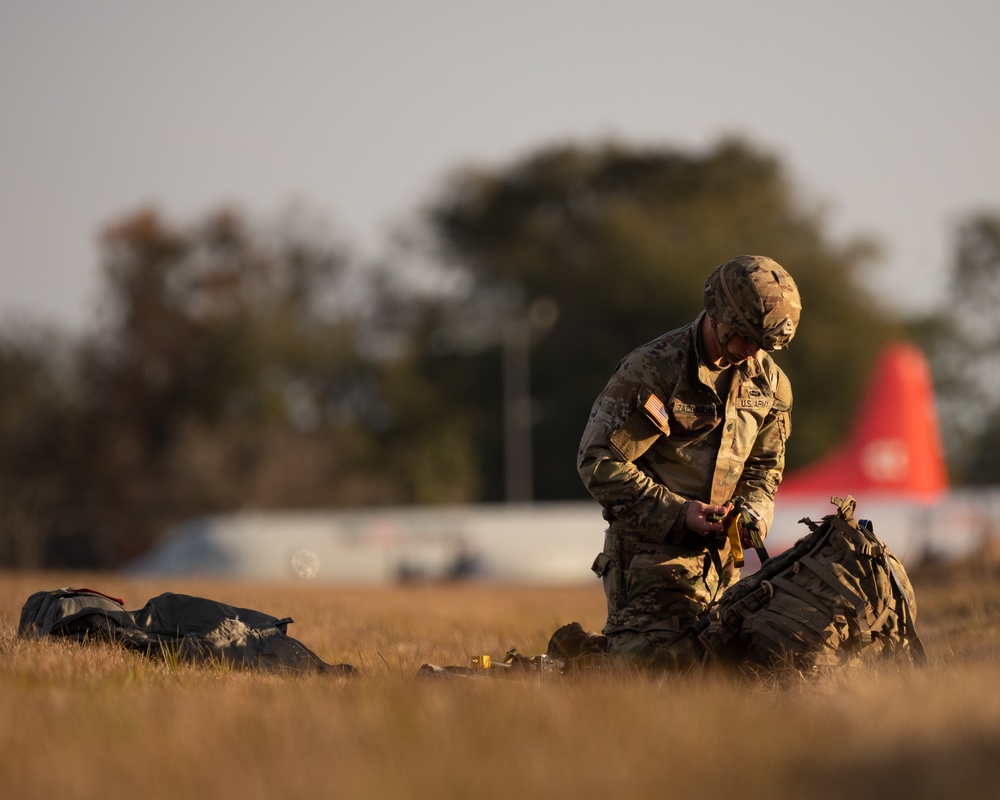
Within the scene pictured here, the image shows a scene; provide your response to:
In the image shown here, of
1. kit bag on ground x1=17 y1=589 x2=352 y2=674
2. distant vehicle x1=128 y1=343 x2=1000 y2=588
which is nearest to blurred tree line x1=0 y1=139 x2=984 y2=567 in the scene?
distant vehicle x1=128 y1=343 x2=1000 y2=588

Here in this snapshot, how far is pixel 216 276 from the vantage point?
53531mm

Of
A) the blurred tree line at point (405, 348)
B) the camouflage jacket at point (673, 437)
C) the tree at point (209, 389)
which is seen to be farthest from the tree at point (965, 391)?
the camouflage jacket at point (673, 437)

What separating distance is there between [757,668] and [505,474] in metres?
47.4

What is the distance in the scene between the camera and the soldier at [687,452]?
20.2ft

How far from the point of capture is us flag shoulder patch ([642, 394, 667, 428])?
250 inches

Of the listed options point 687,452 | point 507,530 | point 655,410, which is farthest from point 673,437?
point 507,530

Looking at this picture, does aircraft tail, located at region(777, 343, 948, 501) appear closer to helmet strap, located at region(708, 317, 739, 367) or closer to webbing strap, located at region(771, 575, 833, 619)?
helmet strap, located at region(708, 317, 739, 367)

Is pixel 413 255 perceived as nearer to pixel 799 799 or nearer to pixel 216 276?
pixel 216 276

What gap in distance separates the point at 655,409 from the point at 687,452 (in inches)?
14.8

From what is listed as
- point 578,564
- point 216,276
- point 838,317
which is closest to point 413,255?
point 216,276

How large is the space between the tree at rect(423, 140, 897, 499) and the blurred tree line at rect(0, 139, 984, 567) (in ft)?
0.33

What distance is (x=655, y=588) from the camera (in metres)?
6.33

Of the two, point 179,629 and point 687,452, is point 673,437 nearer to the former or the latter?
point 687,452

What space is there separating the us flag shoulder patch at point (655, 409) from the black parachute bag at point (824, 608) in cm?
88
